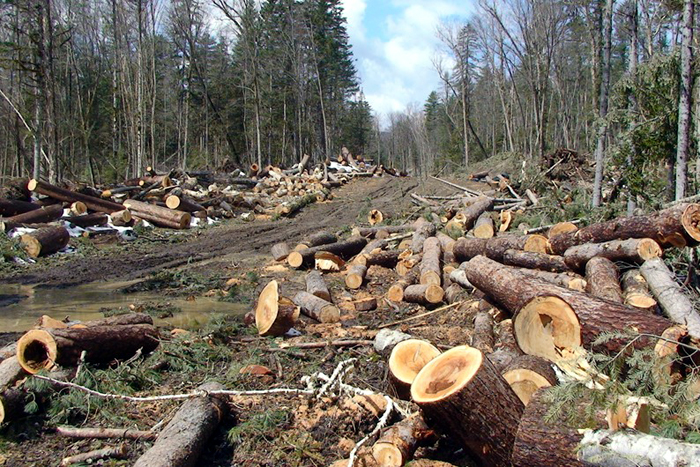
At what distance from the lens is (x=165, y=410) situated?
16.1 feet

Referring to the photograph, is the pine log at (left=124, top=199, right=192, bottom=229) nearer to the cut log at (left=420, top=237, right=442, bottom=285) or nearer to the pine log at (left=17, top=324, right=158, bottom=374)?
the cut log at (left=420, top=237, right=442, bottom=285)

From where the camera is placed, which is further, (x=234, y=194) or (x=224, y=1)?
(x=224, y=1)

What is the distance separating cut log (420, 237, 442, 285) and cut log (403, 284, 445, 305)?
1.24ft

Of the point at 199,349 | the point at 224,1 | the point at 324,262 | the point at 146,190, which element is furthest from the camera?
the point at 224,1

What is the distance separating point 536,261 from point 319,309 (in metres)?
3.60

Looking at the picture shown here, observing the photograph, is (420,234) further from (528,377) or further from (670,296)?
(528,377)

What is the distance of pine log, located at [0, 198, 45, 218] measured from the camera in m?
14.7

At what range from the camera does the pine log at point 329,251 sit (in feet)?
38.2

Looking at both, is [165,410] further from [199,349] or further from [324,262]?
[324,262]

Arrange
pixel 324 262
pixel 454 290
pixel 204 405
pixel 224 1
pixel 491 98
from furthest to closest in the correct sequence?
1. pixel 491 98
2. pixel 224 1
3. pixel 324 262
4. pixel 454 290
5. pixel 204 405

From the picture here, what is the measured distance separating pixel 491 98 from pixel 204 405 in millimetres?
47330

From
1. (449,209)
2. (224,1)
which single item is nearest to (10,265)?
(449,209)

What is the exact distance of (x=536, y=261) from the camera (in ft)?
26.7

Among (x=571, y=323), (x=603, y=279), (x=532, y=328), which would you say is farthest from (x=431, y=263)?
(x=571, y=323)
